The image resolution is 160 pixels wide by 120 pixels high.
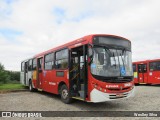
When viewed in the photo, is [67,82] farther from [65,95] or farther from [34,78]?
[34,78]

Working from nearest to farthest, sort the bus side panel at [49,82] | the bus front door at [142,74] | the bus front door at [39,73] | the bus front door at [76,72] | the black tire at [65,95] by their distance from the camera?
the bus front door at [76,72], the black tire at [65,95], the bus side panel at [49,82], the bus front door at [39,73], the bus front door at [142,74]

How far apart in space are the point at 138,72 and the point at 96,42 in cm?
1588

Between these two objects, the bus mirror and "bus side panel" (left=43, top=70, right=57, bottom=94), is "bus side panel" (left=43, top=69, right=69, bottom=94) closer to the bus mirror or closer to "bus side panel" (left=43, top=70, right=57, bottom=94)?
"bus side panel" (left=43, top=70, right=57, bottom=94)

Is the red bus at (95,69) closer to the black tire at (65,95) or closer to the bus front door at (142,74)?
the black tire at (65,95)

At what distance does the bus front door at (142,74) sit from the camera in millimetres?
22156

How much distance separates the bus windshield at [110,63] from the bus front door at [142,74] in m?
13.8

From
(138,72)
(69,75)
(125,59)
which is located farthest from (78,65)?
(138,72)

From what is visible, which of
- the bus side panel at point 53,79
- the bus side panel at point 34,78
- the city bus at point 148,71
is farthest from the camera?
the city bus at point 148,71

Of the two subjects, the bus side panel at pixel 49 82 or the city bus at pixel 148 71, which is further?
the city bus at pixel 148 71

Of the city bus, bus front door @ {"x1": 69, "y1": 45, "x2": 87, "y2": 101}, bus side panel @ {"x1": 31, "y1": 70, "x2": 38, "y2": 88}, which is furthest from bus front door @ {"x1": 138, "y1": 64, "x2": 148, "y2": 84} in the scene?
bus front door @ {"x1": 69, "y1": 45, "x2": 87, "y2": 101}

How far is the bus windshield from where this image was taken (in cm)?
828

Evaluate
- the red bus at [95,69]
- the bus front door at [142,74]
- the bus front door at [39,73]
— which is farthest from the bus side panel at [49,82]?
the bus front door at [142,74]

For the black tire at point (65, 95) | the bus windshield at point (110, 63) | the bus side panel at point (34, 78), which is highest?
the bus windshield at point (110, 63)

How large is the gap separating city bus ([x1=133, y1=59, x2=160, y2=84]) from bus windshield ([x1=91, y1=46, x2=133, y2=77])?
1282 centimetres
